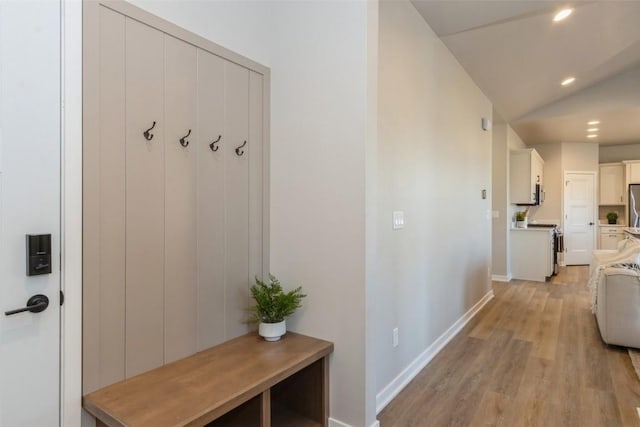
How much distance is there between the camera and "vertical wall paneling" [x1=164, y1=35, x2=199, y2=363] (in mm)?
1636

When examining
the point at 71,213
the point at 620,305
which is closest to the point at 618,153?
the point at 620,305

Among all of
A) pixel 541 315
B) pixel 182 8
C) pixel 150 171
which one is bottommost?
pixel 541 315

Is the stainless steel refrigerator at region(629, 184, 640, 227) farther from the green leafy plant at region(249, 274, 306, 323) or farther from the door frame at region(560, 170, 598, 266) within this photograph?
the green leafy plant at region(249, 274, 306, 323)

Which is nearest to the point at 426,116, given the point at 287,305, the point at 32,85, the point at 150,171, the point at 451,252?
the point at 451,252

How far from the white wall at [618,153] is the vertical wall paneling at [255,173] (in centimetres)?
943

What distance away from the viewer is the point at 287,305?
192 cm

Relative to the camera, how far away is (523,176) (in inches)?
255

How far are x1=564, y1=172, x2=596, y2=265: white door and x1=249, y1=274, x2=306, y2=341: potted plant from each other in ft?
26.9

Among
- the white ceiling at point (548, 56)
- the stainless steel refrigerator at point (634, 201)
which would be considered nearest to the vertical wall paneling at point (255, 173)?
the white ceiling at point (548, 56)

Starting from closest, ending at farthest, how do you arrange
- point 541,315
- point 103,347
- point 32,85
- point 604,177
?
point 32,85
point 103,347
point 541,315
point 604,177

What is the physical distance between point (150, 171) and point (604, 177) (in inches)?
387

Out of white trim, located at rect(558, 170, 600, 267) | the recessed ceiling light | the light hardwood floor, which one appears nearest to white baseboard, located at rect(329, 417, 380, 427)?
the light hardwood floor

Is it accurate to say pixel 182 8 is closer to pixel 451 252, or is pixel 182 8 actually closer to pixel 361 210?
pixel 361 210

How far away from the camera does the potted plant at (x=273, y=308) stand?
1.91m
